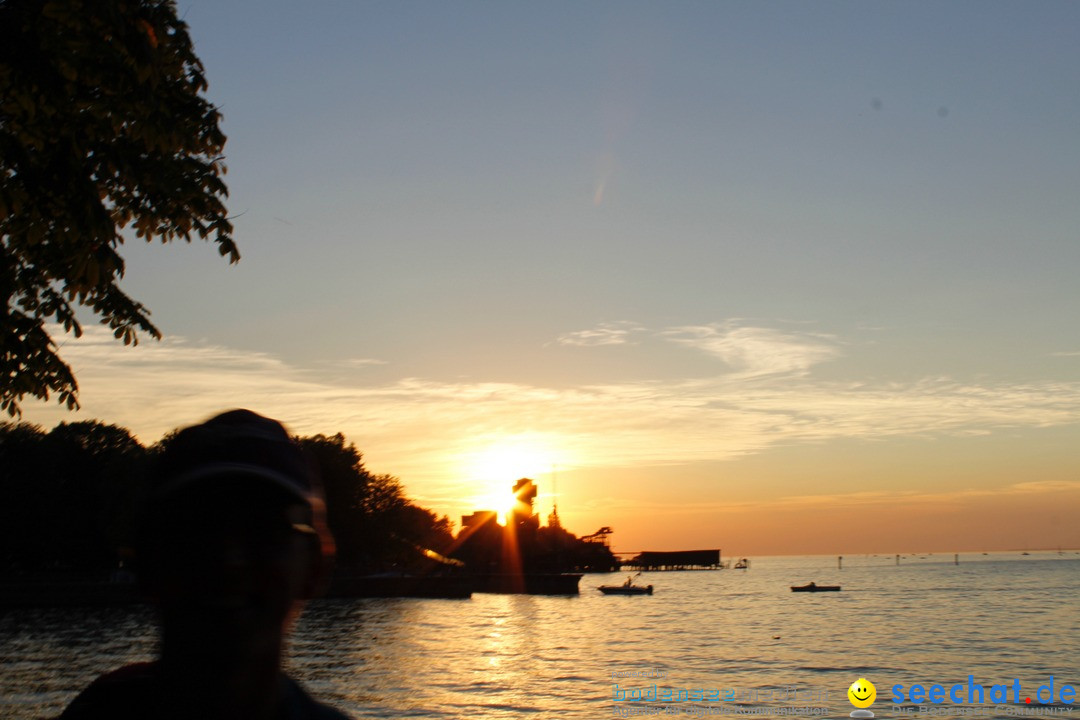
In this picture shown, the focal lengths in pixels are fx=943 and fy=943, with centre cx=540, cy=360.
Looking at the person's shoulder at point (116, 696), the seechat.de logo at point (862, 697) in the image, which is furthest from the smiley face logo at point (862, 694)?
the person's shoulder at point (116, 696)

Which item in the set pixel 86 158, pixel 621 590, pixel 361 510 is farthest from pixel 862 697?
pixel 621 590

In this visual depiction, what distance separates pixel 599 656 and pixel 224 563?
58.4 meters

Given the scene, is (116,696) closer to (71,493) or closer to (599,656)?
(599,656)

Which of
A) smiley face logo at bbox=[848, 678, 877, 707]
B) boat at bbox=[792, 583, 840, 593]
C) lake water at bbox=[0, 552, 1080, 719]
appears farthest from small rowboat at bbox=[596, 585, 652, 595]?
smiley face logo at bbox=[848, 678, 877, 707]

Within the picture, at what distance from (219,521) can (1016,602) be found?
440ft

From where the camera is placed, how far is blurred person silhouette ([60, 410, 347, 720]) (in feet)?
4.18

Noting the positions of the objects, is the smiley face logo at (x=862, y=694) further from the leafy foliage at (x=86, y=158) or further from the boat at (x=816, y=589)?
the boat at (x=816, y=589)

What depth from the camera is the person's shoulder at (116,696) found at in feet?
4.48

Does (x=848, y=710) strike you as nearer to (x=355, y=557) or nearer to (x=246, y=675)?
(x=246, y=675)

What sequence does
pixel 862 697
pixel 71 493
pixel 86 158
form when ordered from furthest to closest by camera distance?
pixel 71 493 → pixel 862 697 → pixel 86 158

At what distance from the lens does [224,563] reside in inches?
50.7

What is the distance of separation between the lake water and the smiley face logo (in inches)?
20.6

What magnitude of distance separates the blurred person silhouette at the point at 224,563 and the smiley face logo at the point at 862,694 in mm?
41470

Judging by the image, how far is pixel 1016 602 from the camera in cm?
11762
